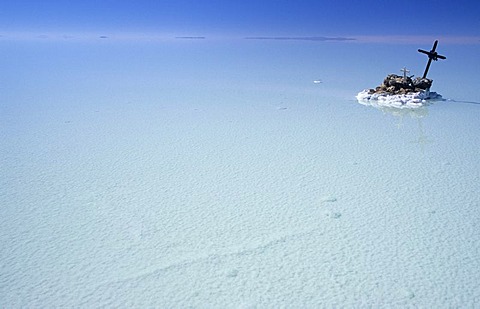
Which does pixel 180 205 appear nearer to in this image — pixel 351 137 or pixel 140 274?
pixel 140 274

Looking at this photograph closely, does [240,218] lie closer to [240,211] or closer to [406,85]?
[240,211]

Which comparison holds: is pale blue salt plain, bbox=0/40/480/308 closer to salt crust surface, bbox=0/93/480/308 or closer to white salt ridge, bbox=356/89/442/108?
salt crust surface, bbox=0/93/480/308

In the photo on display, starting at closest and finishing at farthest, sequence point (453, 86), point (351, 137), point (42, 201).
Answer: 1. point (42, 201)
2. point (351, 137)
3. point (453, 86)

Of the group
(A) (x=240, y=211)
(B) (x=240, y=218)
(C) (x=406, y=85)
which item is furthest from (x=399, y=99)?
(B) (x=240, y=218)

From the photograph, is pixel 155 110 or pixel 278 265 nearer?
pixel 278 265

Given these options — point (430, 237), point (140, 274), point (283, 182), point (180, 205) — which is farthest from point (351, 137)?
point (140, 274)
